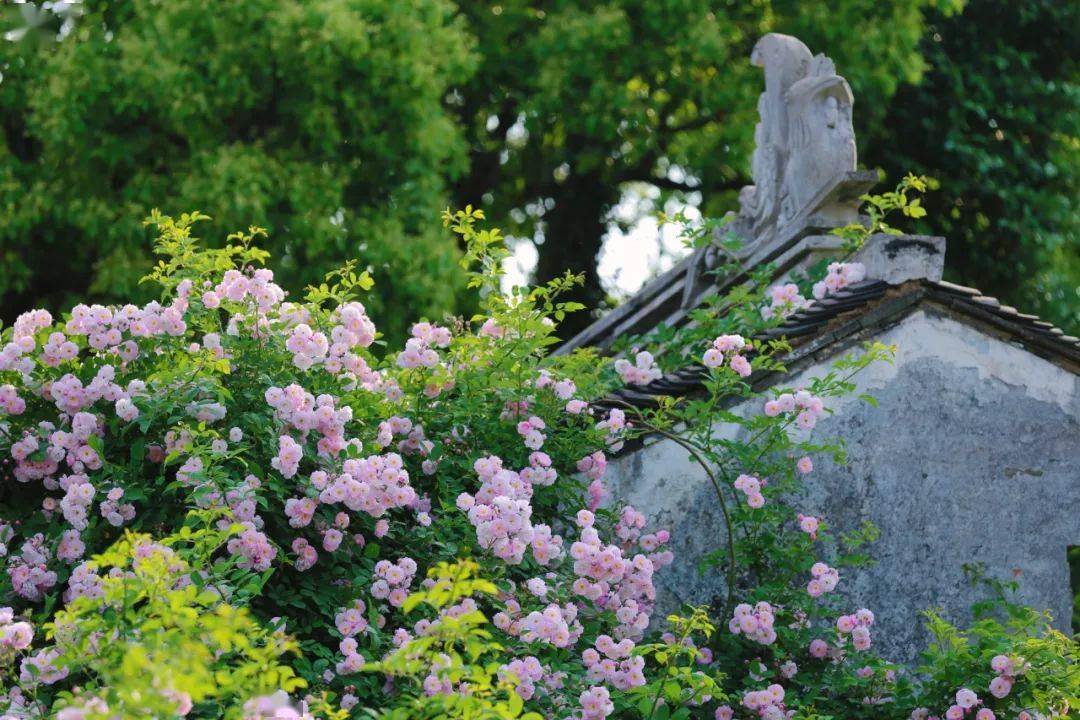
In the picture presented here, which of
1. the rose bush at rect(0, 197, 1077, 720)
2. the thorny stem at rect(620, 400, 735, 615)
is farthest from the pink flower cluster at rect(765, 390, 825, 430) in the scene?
the thorny stem at rect(620, 400, 735, 615)

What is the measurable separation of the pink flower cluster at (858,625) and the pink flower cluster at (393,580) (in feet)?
5.81

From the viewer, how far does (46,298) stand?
13867 millimetres

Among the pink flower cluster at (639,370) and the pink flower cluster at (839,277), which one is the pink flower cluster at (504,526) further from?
→ the pink flower cluster at (839,277)

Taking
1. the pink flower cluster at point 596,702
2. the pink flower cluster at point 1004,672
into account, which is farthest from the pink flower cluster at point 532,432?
the pink flower cluster at point 1004,672

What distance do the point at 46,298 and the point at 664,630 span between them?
892cm

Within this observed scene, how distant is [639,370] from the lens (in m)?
7.02

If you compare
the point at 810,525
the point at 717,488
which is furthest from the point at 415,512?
the point at 810,525

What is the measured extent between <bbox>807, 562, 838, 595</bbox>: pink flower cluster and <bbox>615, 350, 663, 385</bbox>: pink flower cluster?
1252mm

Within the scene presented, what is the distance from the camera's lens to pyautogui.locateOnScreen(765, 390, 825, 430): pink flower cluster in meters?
5.99

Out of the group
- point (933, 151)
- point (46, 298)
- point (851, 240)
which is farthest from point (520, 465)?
point (933, 151)

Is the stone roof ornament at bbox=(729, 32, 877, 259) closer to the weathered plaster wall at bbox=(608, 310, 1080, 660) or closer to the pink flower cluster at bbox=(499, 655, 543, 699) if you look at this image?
the weathered plaster wall at bbox=(608, 310, 1080, 660)

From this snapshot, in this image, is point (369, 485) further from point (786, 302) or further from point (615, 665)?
point (786, 302)

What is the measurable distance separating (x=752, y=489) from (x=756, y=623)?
499mm

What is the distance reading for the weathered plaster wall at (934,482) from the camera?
6.70 metres
